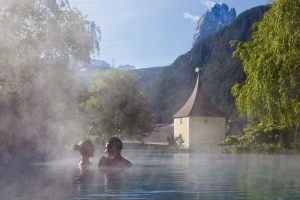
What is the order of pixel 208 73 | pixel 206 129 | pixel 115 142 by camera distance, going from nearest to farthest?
pixel 115 142, pixel 206 129, pixel 208 73

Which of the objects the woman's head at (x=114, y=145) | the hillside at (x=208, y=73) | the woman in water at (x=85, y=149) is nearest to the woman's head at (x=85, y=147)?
the woman in water at (x=85, y=149)

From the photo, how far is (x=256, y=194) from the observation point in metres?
8.40

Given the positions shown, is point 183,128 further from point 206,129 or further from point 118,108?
point 118,108

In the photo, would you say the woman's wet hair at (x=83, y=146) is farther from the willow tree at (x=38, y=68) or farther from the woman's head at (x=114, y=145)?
the willow tree at (x=38, y=68)

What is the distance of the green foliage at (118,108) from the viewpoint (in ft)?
193

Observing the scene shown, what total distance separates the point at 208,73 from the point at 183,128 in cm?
9320

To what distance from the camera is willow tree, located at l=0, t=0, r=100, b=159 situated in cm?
2231

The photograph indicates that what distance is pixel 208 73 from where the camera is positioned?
14638 cm

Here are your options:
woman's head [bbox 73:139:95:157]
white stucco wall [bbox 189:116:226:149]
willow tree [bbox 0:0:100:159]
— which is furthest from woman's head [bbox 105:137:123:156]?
white stucco wall [bbox 189:116:226:149]

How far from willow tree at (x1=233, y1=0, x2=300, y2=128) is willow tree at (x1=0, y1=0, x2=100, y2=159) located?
10824 millimetres

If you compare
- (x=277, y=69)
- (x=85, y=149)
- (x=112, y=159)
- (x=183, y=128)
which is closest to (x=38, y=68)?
(x=85, y=149)

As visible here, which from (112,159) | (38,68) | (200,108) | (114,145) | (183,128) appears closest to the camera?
(114,145)

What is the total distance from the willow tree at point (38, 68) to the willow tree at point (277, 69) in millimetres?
10824

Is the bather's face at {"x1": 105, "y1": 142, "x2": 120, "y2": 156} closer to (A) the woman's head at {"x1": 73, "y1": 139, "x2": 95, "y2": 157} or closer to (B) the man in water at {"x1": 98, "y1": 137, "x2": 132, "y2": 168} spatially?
(B) the man in water at {"x1": 98, "y1": 137, "x2": 132, "y2": 168}
